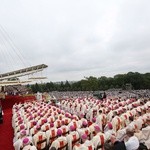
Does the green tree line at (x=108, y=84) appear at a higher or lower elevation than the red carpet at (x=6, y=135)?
higher

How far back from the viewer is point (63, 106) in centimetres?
2733

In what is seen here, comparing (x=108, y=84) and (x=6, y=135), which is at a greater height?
(x=108, y=84)

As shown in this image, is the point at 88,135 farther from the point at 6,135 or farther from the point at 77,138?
the point at 6,135

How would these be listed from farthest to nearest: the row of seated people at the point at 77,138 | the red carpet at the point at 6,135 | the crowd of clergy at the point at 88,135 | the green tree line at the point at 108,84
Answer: the green tree line at the point at 108,84 → the red carpet at the point at 6,135 → the row of seated people at the point at 77,138 → the crowd of clergy at the point at 88,135

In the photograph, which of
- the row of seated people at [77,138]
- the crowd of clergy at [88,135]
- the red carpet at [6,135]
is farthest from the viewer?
the red carpet at [6,135]

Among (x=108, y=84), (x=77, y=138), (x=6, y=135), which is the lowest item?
(x=6, y=135)

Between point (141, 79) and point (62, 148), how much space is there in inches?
2945

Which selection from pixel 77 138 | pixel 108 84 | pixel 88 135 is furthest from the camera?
pixel 108 84

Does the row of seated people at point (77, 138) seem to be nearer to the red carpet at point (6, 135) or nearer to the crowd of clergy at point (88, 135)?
the crowd of clergy at point (88, 135)

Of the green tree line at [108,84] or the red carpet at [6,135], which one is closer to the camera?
the red carpet at [6,135]

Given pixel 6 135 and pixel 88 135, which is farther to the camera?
pixel 6 135

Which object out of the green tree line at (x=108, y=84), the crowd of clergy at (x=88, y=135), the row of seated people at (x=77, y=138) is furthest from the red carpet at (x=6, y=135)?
the green tree line at (x=108, y=84)

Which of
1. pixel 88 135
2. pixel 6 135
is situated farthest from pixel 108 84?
pixel 88 135

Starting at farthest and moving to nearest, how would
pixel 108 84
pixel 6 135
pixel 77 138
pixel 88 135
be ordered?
1. pixel 108 84
2. pixel 6 135
3. pixel 88 135
4. pixel 77 138
